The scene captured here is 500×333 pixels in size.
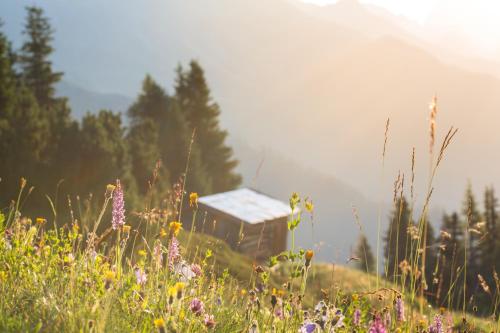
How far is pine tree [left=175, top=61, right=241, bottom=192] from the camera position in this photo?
142ft

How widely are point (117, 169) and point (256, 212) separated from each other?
8.02 meters

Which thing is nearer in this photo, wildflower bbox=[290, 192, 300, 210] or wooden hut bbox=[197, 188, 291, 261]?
wildflower bbox=[290, 192, 300, 210]

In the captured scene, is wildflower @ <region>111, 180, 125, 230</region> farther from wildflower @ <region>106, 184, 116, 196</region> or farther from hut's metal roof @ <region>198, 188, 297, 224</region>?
hut's metal roof @ <region>198, 188, 297, 224</region>

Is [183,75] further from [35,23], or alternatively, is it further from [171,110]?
[35,23]

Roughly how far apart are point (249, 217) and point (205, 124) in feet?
67.4

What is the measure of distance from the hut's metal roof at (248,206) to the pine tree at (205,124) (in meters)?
13.3

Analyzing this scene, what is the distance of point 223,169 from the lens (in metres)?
43.9

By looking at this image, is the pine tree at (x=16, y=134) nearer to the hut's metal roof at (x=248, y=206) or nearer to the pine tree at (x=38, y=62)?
the hut's metal roof at (x=248, y=206)

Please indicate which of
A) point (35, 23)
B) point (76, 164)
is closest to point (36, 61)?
point (35, 23)

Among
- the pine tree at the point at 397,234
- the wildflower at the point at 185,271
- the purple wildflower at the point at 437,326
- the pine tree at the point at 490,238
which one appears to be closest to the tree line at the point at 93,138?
the pine tree at the point at 397,234

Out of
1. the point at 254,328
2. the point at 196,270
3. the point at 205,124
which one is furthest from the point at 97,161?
the point at 254,328

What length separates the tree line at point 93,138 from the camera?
26.7 metres

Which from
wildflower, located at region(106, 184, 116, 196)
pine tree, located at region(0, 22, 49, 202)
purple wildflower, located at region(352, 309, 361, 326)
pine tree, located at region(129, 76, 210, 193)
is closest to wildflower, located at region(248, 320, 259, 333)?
purple wildflower, located at region(352, 309, 361, 326)

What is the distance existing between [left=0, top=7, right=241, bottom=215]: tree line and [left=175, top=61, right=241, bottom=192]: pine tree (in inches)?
3.3
